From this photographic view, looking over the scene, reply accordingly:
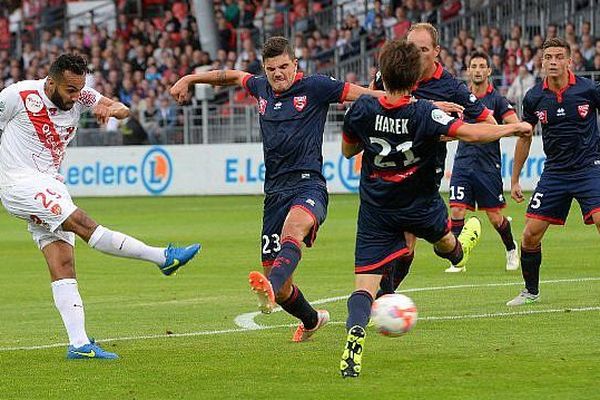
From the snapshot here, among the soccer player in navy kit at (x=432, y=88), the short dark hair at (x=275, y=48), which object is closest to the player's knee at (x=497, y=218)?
the soccer player in navy kit at (x=432, y=88)

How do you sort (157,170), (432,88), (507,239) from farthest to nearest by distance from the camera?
1. (157,170)
2. (507,239)
3. (432,88)

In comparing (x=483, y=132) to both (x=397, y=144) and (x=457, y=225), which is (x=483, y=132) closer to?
(x=397, y=144)

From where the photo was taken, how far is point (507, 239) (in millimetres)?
16469

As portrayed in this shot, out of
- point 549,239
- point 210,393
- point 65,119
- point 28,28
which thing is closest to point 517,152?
point 65,119

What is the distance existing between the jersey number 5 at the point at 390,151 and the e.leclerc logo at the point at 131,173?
25.1 m

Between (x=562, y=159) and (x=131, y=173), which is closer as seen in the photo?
(x=562, y=159)

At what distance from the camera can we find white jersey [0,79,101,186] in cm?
993

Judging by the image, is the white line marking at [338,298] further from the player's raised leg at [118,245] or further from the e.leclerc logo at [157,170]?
the e.leclerc logo at [157,170]

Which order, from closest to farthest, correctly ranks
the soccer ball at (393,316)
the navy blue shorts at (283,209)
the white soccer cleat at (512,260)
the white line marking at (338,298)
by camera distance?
the soccer ball at (393,316), the navy blue shorts at (283,209), the white line marking at (338,298), the white soccer cleat at (512,260)

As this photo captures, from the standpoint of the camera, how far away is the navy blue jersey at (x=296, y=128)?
1022 centimetres

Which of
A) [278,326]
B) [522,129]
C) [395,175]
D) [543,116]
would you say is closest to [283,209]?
[395,175]

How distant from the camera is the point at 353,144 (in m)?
9.02

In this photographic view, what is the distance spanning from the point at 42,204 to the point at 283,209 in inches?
69.0

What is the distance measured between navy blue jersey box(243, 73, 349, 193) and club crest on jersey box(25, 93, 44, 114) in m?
1.68
